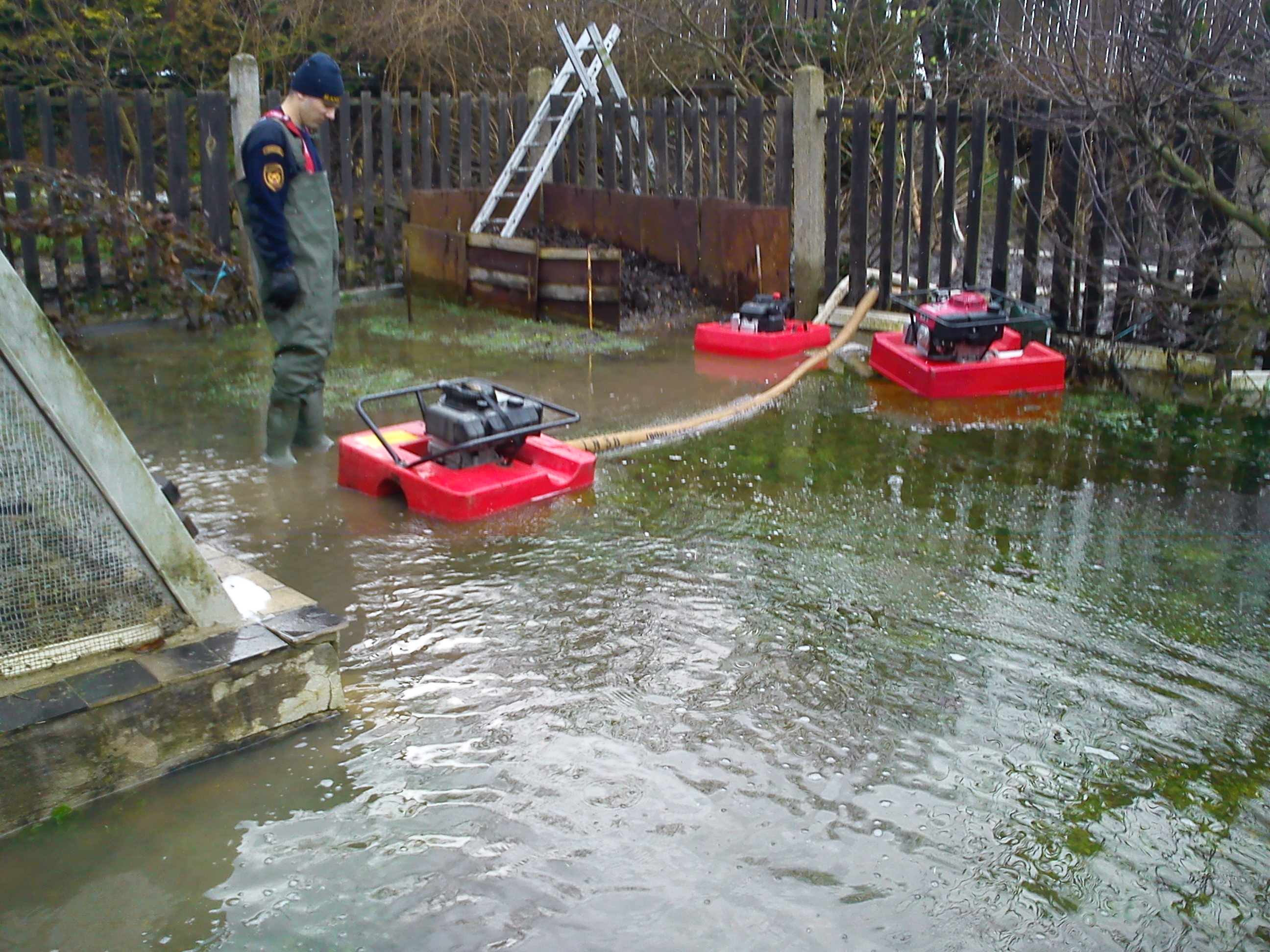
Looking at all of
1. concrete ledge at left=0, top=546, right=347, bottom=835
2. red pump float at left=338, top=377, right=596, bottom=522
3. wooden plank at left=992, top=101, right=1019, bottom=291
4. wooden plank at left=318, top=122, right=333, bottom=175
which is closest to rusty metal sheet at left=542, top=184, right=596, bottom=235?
wooden plank at left=318, top=122, right=333, bottom=175

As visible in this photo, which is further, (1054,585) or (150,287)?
(150,287)

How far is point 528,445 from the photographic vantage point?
5.62 metres

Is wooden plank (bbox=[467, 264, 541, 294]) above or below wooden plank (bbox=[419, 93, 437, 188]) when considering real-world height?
below

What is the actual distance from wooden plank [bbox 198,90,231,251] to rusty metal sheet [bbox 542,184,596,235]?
9.94 feet

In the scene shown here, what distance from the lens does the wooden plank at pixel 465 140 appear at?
11.0m

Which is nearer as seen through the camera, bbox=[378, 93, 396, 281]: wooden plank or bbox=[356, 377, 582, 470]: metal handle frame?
bbox=[356, 377, 582, 470]: metal handle frame

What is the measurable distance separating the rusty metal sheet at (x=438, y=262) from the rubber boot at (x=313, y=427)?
428 centimetres

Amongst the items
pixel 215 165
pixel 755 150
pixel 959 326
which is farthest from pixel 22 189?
pixel 959 326

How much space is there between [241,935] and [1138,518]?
164 inches

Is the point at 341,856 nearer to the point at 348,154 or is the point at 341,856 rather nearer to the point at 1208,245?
the point at 1208,245

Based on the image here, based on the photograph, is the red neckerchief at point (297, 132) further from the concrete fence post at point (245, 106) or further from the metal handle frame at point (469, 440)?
the concrete fence post at point (245, 106)

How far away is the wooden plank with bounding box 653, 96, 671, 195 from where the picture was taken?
394 inches

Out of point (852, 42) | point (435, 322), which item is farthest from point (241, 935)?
point (852, 42)

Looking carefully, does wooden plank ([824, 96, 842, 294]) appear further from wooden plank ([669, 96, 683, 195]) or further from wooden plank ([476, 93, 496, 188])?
wooden plank ([476, 93, 496, 188])
